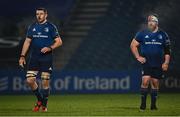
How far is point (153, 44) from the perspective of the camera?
43.0ft

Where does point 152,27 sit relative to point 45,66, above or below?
above

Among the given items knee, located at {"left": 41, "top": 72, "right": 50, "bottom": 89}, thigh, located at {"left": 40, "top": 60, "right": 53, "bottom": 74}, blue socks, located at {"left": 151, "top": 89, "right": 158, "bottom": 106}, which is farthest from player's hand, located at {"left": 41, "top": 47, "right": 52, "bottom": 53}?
blue socks, located at {"left": 151, "top": 89, "right": 158, "bottom": 106}

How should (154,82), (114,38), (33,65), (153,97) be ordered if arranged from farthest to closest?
(114,38) < (154,82) < (153,97) < (33,65)

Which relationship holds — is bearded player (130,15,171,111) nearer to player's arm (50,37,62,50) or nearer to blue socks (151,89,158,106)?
blue socks (151,89,158,106)

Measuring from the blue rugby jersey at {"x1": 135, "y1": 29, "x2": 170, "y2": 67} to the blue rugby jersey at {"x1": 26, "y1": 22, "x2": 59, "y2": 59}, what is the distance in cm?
186

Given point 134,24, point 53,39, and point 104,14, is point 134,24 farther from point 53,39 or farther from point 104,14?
point 53,39

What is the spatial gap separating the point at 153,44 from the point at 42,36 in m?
2.38

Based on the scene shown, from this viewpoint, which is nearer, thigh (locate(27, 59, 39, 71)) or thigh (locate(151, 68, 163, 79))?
thigh (locate(27, 59, 39, 71))

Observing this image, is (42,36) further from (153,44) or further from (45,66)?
(153,44)

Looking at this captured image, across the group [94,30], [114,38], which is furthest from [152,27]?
[94,30]

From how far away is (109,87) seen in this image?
2153cm

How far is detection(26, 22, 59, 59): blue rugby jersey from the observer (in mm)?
12789

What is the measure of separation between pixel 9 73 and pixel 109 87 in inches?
140

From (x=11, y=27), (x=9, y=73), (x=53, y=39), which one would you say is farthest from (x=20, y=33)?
(x=53, y=39)
